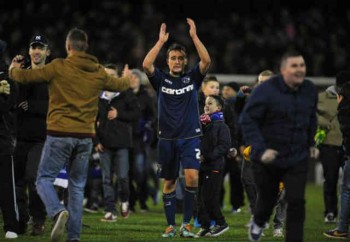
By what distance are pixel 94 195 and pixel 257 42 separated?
44.5 feet

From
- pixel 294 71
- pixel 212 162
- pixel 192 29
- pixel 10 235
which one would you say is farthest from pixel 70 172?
pixel 212 162

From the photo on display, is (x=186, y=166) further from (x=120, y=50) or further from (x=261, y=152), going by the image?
(x=120, y=50)

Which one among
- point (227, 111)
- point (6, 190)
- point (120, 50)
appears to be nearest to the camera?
point (6, 190)

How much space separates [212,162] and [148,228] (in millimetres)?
1501

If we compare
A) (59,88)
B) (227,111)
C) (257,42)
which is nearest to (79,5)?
(257,42)

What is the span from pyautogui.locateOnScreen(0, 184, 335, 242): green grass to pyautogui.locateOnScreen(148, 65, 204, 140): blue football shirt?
54.0 inches

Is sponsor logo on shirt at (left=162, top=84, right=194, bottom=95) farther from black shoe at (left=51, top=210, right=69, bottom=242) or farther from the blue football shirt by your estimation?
black shoe at (left=51, top=210, right=69, bottom=242)

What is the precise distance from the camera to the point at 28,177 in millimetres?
12086

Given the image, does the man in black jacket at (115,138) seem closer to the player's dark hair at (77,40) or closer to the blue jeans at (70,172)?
the blue jeans at (70,172)

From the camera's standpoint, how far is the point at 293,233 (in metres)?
10.2

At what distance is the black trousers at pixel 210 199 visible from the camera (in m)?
13.1

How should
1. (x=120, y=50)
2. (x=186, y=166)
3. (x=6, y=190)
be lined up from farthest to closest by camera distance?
(x=120, y=50), (x=186, y=166), (x=6, y=190)

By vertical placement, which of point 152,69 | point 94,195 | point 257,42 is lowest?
point 94,195

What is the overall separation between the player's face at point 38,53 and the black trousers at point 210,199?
115 inches
